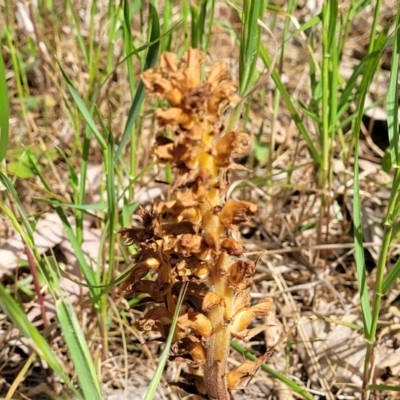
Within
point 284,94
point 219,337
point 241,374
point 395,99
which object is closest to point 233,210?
point 219,337

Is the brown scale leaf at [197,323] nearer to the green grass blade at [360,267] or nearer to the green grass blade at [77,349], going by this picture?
the green grass blade at [77,349]

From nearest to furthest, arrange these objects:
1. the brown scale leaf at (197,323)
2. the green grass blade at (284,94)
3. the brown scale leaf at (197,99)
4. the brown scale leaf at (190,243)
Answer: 1. the brown scale leaf at (197,99)
2. the brown scale leaf at (190,243)
3. the brown scale leaf at (197,323)
4. the green grass blade at (284,94)

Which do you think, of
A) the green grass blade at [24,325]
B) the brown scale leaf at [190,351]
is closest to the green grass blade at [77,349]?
the green grass blade at [24,325]

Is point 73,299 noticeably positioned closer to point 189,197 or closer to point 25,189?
point 25,189

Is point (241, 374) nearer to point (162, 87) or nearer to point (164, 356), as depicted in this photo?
point (164, 356)

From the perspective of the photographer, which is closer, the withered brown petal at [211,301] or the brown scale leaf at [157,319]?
the withered brown petal at [211,301]

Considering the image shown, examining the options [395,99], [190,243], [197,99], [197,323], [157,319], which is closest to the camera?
[197,99]

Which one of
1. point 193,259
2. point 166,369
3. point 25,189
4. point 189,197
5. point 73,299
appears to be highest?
point 189,197

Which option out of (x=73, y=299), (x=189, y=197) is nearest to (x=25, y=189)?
(x=73, y=299)

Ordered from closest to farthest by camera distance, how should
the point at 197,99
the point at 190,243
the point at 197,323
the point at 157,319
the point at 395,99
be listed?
1. the point at 197,99
2. the point at 190,243
3. the point at 197,323
4. the point at 157,319
5. the point at 395,99
